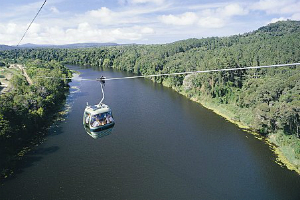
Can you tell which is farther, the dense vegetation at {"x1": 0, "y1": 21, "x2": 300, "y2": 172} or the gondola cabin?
the dense vegetation at {"x1": 0, "y1": 21, "x2": 300, "y2": 172}

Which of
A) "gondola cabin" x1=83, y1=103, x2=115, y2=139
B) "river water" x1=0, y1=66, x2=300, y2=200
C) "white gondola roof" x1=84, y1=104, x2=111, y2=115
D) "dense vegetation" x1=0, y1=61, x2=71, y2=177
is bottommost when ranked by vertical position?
"river water" x1=0, y1=66, x2=300, y2=200

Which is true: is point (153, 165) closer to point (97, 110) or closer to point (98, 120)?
point (98, 120)

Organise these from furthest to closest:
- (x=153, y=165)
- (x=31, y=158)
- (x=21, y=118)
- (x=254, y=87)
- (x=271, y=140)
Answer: (x=254, y=87)
(x=271, y=140)
(x=21, y=118)
(x=31, y=158)
(x=153, y=165)

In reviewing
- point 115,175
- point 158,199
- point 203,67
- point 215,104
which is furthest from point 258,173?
point 203,67

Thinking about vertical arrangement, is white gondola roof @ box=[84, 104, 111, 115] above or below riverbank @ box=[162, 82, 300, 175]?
above

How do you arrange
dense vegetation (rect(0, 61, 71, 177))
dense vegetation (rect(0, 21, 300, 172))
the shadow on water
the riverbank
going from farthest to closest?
dense vegetation (rect(0, 21, 300, 172)) → dense vegetation (rect(0, 61, 71, 177)) → the riverbank → the shadow on water

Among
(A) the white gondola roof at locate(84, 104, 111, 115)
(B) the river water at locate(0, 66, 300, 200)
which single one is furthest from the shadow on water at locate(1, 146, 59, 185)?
(A) the white gondola roof at locate(84, 104, 111, 115)

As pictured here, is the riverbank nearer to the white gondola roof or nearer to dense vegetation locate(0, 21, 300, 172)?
dense vegetation locate(0, 21, 300, 172)

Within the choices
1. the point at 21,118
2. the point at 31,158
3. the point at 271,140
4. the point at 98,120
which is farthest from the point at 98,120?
the point at 271,140

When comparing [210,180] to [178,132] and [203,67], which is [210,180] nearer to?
[178,132]

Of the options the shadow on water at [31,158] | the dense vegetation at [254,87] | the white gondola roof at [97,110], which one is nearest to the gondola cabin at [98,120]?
the white gondola roof at [97,110]
